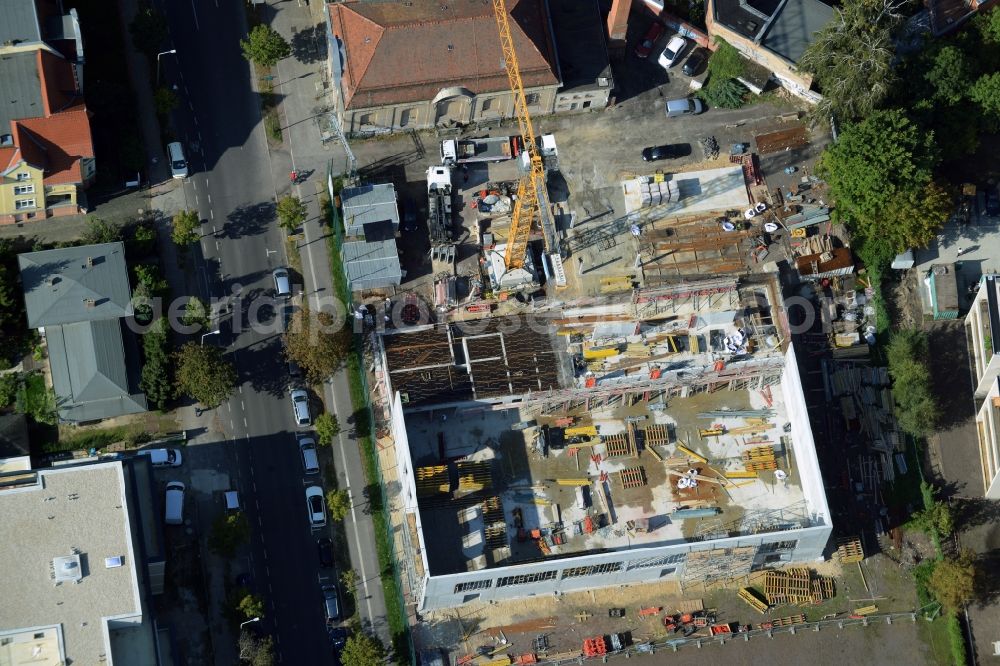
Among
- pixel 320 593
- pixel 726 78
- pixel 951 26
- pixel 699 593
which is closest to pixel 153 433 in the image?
pixel 320 593

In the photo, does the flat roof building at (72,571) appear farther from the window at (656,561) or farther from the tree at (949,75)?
the tree at (949,75)

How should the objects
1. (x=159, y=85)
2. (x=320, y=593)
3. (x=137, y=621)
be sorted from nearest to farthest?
1. (x=137, y=621)
2. (x=320, y=593)
3. (x=159, y=85)

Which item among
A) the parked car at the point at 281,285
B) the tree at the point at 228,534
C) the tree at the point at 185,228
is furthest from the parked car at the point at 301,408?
the tree at the point at 185,228

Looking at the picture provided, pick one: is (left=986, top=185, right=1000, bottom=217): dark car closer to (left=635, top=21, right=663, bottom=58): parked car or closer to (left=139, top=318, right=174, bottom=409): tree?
(left=635, top=21, right=663, bottom=58): parked car

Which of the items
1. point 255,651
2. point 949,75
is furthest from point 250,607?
point 949,75

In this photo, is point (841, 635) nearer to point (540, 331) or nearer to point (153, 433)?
point (540, 331)

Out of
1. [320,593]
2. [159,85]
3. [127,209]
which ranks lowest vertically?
[320,593]
